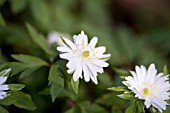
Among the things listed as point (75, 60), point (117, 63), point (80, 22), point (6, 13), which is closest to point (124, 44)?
point (117, 63)

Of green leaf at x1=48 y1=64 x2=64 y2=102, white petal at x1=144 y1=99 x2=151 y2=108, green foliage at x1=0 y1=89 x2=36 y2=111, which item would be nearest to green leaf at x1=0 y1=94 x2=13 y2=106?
green foliage at x1=0 y1=89 x2=36 y2=111

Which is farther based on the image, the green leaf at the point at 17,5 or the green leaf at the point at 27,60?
the green leaf at the point at 17,5

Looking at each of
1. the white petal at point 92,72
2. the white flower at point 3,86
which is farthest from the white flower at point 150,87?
the white flower at point 3,86

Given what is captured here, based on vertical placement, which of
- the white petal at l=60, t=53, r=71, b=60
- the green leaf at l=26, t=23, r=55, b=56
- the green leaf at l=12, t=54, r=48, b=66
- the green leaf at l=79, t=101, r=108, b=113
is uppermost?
the green leaf at l=26, t=23, r=55, b=56

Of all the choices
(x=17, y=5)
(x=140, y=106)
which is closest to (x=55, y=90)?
(x=140, y=106)

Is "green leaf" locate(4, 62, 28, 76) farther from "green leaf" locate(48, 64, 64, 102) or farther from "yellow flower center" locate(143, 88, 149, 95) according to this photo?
"yellow flower center" locate(143, 88, 149, 95)

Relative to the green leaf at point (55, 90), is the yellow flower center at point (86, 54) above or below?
above

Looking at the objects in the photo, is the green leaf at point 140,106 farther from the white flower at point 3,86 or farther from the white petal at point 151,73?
the white flower at point 3,86
